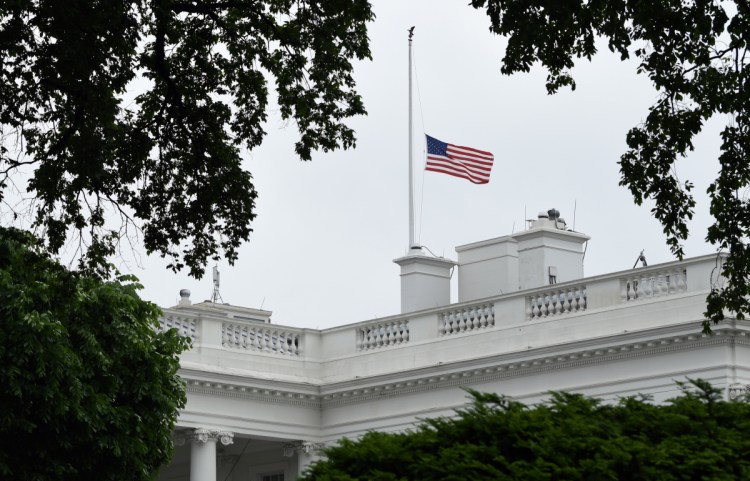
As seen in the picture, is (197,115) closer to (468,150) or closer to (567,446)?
(567,446)

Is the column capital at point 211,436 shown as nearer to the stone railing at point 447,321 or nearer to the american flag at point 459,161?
the stone railing at point 447,321

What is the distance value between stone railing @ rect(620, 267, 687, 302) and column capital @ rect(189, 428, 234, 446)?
29.8 feet

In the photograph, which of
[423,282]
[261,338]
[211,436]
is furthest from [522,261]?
[211,436]

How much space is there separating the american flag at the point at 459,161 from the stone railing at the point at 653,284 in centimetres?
982

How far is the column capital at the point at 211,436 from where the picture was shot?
135 feet

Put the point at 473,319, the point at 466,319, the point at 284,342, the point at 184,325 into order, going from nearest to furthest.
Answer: the point at 473,319
the point at 466,319
the point at 184,325
the point at 284,342

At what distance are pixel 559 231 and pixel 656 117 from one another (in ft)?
67.4

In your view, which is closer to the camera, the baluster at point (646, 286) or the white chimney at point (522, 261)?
the baluster at point (646, 286)

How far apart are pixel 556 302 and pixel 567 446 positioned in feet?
76.2

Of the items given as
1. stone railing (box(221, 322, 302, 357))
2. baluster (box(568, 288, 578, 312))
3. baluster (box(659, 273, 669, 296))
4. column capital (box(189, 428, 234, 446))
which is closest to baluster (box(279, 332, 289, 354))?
stone railing (box(221, 322, 302, 357))

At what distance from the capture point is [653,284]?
3712cm

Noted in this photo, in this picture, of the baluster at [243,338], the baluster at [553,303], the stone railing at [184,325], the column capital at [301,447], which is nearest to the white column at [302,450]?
the column capital at [301,447]

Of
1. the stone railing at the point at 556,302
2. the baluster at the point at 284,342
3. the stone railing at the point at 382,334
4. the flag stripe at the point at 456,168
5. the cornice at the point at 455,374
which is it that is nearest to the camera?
the cornice at the point at 455,374

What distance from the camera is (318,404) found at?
142 feet
